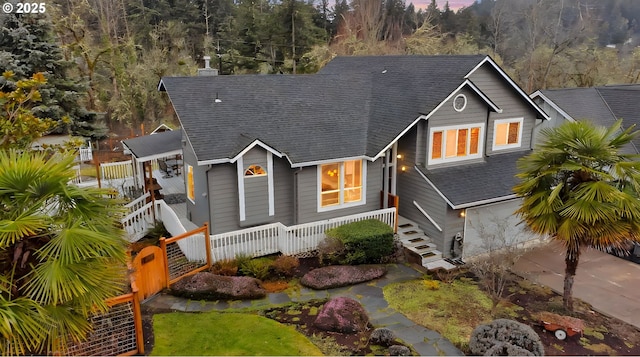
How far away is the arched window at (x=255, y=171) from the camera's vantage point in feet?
43.7

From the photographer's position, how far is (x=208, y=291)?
10.9 meters

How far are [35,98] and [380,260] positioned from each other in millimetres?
10465

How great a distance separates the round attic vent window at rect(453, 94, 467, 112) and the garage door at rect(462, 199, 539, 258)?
3.68m

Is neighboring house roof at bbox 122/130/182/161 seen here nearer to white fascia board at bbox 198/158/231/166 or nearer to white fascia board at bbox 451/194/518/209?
white fascia board at bbox 198/158/231/166

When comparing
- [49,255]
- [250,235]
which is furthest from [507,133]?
[49,255]

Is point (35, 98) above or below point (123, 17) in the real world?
below

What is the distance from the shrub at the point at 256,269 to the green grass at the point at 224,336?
1.89 meters

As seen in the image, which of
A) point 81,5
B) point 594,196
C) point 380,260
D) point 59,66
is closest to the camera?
Answer: point 594,196

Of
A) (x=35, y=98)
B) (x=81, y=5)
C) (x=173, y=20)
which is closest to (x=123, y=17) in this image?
(x=173, y=20)

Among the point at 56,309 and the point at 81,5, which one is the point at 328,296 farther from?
Result: the point at 81,5

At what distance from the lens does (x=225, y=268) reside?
12.0 m

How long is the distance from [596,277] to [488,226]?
3.58 meters

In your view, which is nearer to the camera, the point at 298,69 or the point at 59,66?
the point at 59,66

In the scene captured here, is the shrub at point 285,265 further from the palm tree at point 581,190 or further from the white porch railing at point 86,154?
the white porch railing at point 86,154
